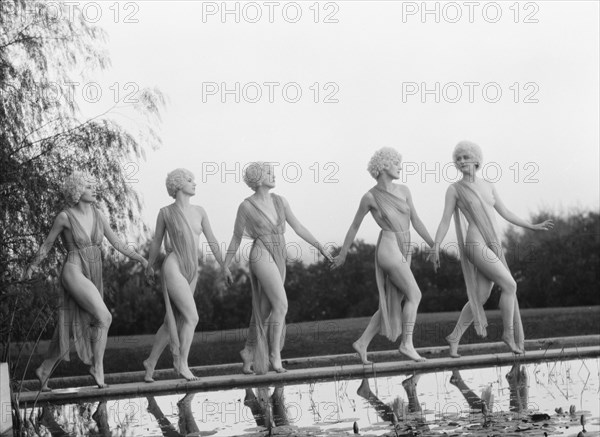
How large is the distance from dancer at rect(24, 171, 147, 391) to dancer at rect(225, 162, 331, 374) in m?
1.60

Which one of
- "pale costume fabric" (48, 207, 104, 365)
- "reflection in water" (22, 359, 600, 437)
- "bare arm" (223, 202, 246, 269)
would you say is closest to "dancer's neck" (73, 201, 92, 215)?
"pale costume fabric" (48, 207, 104, 365)

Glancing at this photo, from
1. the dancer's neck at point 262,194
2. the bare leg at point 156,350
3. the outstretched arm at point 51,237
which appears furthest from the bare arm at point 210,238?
→ the outstretched arm at point 51,237

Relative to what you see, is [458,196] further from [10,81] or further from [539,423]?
[10,81]

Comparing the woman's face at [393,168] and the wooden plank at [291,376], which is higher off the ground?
the woman's face at [393,168]

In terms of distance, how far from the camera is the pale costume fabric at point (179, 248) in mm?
14672

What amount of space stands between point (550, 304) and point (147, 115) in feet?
45.2

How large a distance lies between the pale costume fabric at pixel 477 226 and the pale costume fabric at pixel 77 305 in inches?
171

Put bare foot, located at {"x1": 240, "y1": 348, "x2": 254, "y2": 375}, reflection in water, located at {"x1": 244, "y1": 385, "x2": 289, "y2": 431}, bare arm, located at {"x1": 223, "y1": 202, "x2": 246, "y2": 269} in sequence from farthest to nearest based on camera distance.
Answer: bare foot, located at {"x1": 240, "y1": 348, "x2": 254, "y2": 375}, bare arm, located at {"x1": 223, "y1": 202, "x2": 246, "y2": 269}, reflection in water, located at {"x1": 244, "y1": 385, "x2": 289, "y2": 431}

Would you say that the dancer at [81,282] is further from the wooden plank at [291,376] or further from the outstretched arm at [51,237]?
the wooden plank at [291,376]

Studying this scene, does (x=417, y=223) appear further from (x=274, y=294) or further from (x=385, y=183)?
(x=274, y=294)

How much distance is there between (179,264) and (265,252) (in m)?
1.03

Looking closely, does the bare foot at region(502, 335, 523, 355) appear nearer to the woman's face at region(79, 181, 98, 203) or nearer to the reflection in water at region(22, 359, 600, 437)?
the reflection in water at region(22, 359, 600, 437)

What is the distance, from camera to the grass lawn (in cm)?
2392

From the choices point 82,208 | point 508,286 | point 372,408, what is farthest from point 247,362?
point 372,408
